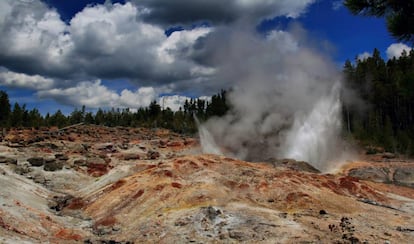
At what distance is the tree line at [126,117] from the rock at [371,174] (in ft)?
105

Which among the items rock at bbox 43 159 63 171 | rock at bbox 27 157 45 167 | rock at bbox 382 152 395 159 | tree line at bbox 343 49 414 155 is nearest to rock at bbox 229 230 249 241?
rock at bbox 43 159 63 171

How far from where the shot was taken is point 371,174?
87.0ft

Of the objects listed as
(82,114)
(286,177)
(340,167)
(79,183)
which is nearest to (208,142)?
(340,167)

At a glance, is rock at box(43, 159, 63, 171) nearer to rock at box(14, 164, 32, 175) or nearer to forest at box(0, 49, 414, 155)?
rock at box(14, 164, 32, 175)

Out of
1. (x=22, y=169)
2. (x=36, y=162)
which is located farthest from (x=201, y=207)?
(x=36, y=162)

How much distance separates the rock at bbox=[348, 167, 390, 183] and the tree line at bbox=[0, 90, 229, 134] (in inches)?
1255

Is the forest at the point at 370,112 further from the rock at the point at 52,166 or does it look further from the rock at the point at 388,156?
the rock at the point at 52,166

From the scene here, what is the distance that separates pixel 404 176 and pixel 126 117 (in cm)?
7054

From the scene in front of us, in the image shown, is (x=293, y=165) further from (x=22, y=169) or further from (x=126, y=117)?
(x=126, y=117)

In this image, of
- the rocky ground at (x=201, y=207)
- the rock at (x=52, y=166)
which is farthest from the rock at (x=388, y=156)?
the rock at (x=52, y=166)

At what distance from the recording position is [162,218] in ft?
40.5

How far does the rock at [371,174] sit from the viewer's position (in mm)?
25844

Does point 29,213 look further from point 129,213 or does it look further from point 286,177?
point 286,177

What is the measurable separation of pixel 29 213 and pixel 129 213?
10.9 feet
